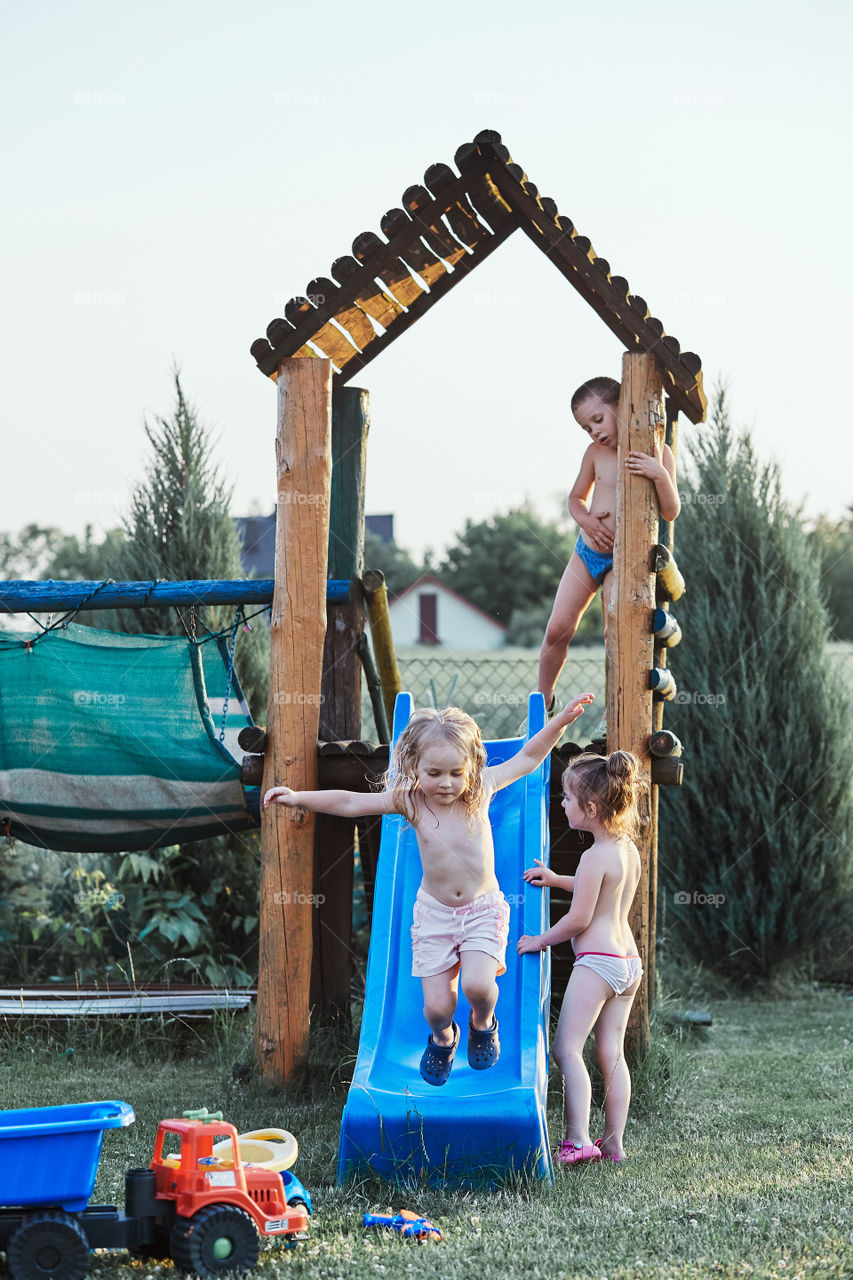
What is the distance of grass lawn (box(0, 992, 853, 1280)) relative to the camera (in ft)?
9.91

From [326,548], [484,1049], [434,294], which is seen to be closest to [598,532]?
[326,548]

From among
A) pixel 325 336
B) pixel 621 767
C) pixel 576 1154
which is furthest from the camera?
pixel 325 336

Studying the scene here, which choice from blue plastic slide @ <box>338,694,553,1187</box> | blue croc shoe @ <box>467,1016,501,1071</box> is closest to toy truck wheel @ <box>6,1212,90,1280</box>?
blue plastic slide @ <box>338,694,553,1187</box>

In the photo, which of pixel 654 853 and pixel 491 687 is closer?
pixel 654 853

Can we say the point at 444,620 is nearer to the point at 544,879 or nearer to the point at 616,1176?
the point at 544,879

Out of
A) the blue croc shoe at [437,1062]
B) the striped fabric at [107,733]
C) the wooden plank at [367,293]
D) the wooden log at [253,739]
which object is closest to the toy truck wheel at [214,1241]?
the blue croc shoe at [437,1062]

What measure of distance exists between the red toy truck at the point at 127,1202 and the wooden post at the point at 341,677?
248cm

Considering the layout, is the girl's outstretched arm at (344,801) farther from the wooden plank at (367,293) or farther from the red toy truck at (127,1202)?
the wooden plank at (367,293)

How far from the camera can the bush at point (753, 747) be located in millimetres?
7926

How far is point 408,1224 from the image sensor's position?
3311 mm

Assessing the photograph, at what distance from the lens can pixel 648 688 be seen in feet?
16.6

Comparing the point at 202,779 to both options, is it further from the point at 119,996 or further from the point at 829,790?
the point at 829,790

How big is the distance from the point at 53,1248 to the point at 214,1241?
1.19 ft

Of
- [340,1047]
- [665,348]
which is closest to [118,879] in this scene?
[340,1047]
